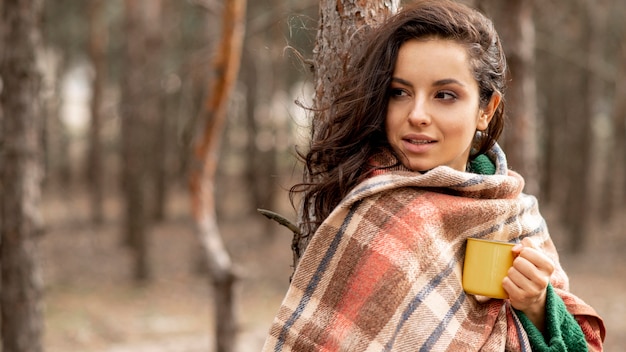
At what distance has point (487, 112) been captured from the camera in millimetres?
2033

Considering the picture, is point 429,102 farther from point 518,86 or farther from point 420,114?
point 518,86

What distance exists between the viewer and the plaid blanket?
65.9 inches

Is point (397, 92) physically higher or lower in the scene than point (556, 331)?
higher

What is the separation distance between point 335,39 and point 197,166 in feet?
16.9

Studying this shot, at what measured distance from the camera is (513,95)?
5.61 meters

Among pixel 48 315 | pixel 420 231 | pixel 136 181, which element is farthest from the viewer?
pixel 136 181

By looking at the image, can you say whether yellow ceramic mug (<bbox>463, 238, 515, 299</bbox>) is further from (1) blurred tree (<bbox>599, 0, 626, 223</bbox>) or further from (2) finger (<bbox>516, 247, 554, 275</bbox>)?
(1) blurred tree (<bbox>599, 0, 626, 223</bbox>)

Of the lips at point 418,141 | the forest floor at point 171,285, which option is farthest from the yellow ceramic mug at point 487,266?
the forest floor at point 171,285

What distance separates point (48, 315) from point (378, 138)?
8778 mm

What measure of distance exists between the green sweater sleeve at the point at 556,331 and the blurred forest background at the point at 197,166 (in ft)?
10.2

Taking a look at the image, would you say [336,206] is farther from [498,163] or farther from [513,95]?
[513,95]

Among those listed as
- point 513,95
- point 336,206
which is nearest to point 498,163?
point 336,206

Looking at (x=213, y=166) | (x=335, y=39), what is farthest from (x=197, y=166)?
(x=335, y=39)

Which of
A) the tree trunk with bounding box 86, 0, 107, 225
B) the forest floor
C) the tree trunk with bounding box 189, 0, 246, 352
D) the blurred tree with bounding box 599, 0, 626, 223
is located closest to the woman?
the forest floor
